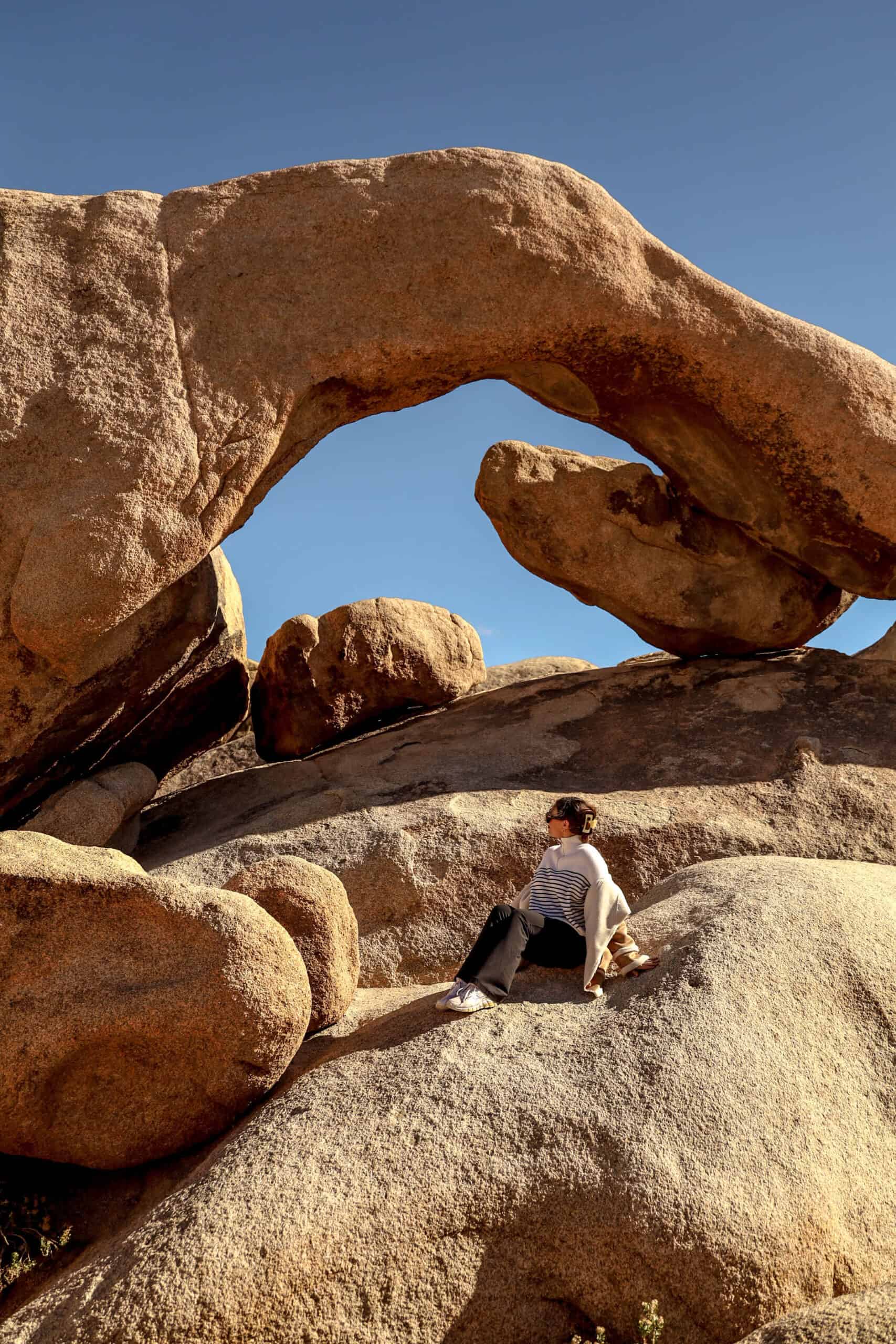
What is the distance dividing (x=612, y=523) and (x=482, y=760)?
6.48 feet

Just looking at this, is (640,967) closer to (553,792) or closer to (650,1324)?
(650,1324)

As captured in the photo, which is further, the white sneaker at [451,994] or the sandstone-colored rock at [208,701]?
the sandstone-colored rock at [208,701]

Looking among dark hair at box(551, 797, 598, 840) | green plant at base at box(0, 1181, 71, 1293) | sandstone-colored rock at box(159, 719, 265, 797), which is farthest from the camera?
sandstone-colored rock at box(159, 719, 265, 797)

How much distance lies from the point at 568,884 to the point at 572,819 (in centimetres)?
25

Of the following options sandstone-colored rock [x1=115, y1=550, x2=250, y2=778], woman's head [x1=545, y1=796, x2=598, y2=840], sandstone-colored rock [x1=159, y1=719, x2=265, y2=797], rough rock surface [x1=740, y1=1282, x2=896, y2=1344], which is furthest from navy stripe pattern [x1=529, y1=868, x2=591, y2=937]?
sandstone-colored rock [x1=159, y1=719, x2=265, y2=797]

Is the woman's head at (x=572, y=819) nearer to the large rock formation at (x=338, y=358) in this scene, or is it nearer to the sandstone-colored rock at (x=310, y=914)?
the sandstone-colored rock at (x=310, y=914)

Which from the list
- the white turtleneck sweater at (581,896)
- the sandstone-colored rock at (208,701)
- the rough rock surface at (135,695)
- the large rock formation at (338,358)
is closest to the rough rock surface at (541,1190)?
the white turtleneck sweater at (581,896)

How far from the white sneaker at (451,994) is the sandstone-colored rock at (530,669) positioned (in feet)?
17.9

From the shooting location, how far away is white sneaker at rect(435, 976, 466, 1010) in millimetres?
3941

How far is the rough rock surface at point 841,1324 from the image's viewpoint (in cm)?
279

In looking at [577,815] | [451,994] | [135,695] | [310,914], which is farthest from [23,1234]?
[135,695]

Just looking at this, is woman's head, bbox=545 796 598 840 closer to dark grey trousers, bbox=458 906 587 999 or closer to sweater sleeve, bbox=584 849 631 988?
sweater sleeve, bbox=584 849 631 988

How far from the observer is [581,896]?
4.26 m

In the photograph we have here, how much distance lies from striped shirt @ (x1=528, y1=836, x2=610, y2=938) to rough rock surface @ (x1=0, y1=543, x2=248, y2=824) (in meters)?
2.93
